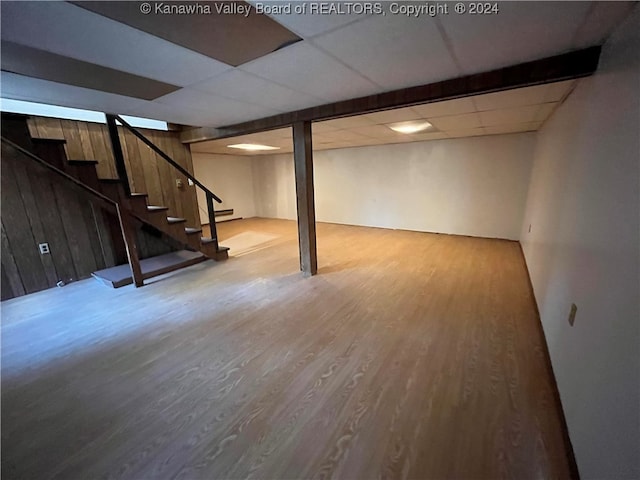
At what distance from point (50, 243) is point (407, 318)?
4538 mm

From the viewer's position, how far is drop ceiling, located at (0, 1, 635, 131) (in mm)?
1321

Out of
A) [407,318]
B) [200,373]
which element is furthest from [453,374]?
[200,373]

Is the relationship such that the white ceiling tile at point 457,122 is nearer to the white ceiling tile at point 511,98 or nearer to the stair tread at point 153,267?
the white ceiling tile at point 511,98

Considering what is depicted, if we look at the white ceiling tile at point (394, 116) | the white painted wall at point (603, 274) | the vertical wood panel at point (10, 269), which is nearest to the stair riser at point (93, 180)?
the vertical wood panel at point (10, 269)

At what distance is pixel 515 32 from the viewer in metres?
1.53

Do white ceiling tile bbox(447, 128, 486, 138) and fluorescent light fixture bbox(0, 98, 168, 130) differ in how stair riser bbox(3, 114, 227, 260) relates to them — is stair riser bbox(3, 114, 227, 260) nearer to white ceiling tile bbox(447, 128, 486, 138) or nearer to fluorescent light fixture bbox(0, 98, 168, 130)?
fluorescent light fixture bbox(0, 98, 168, 130)

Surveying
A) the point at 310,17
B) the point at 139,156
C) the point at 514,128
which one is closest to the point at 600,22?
the point at 310,17

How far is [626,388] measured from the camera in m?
0.93

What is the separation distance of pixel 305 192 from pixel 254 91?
142cm

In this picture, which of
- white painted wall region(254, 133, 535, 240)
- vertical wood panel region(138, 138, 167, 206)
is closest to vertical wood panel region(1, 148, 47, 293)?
vertical wood panel region(138, 138, 167, 206)

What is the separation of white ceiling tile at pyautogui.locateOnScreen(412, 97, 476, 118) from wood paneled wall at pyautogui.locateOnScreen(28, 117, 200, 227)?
162 inches

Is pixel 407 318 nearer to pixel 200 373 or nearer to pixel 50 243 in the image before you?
pixel 200 373

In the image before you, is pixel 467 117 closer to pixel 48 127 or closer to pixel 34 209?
pixel 48 127

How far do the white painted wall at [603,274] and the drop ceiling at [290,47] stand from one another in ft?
1.31
